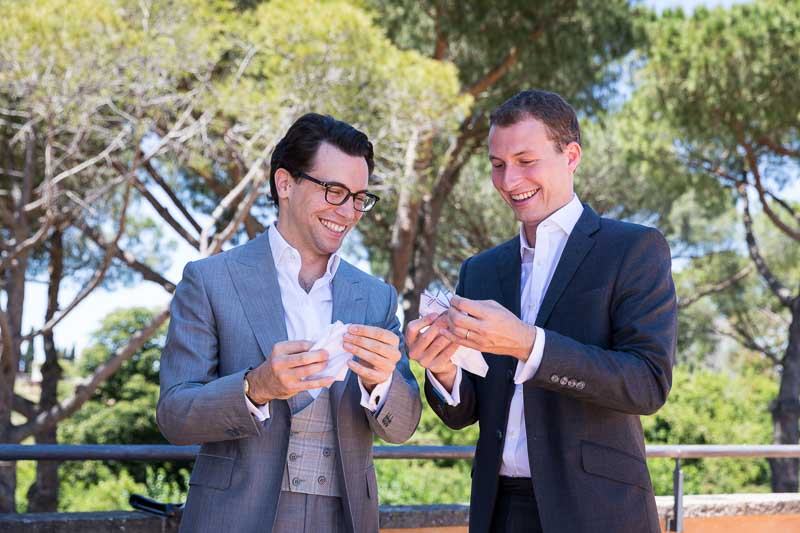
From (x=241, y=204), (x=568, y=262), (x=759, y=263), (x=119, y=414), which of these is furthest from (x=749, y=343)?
(x=568, y=262)

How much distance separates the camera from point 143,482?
39.1ft

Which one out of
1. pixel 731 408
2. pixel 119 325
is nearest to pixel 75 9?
pixel 119 325

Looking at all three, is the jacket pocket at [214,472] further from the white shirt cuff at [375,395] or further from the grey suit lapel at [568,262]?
the grey suit lapel at [568,262]

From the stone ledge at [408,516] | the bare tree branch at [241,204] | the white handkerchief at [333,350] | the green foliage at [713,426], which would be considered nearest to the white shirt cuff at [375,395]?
the white handkerchief at [333,350]

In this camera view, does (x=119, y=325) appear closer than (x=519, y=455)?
No

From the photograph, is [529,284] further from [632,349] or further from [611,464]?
[611,464]

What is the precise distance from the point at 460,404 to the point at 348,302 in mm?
397

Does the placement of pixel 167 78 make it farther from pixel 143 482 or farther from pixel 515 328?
pixel 515 328

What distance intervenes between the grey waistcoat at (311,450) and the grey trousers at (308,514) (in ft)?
0.06

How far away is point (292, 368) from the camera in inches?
77.8

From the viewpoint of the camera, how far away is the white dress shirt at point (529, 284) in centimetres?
223

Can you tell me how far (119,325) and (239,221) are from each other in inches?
115

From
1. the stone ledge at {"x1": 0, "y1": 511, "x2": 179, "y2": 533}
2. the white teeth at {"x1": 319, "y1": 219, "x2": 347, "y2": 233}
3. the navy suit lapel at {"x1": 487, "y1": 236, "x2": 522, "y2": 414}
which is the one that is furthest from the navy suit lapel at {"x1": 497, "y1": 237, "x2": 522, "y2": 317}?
the stone ledge at {"x1": 0, "y1": 511, "x2": 179, "y2": 533}

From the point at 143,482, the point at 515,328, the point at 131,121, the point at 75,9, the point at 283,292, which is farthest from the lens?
the point at 143,482
